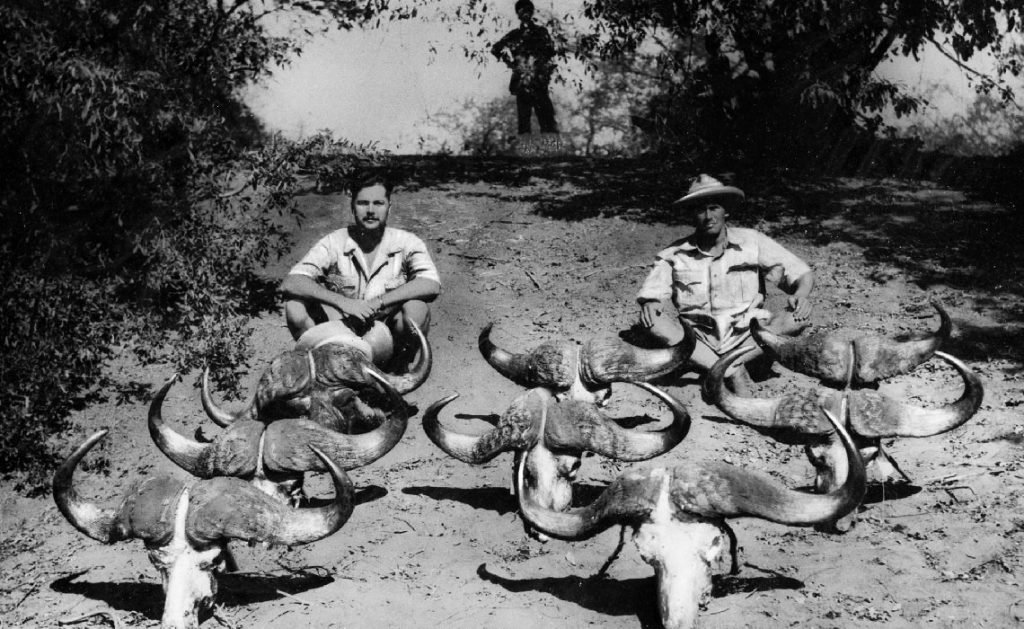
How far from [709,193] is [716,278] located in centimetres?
68

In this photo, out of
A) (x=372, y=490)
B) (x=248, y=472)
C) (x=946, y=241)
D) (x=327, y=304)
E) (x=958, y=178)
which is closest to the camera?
(x=248, y=472)

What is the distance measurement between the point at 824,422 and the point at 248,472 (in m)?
3.20

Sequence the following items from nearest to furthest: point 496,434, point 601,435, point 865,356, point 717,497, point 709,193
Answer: point 717,497, point 601,435, point 496,434, point 865,356, point 709,193

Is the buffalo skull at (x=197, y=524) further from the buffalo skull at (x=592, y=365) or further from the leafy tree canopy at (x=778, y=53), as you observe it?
the leafy tree canopy at (x=778, y=53)

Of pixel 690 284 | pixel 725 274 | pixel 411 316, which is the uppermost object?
pixel 725 274

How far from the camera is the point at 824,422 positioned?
5477 millimetres

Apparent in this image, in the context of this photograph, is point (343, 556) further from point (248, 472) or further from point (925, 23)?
point (925, 23)

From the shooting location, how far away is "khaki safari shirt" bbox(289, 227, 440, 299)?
295 inches

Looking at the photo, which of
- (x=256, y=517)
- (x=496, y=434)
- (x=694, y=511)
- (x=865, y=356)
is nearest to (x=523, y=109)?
(x=865, y=356)

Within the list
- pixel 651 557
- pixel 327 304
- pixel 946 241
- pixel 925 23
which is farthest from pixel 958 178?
pixel 651 557

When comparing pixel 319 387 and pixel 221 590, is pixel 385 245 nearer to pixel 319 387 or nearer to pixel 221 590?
pixel 319 387

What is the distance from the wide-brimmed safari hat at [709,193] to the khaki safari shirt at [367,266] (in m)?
2.04

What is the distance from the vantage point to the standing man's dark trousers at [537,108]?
14209 millimetres

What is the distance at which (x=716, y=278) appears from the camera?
25.0 ft
